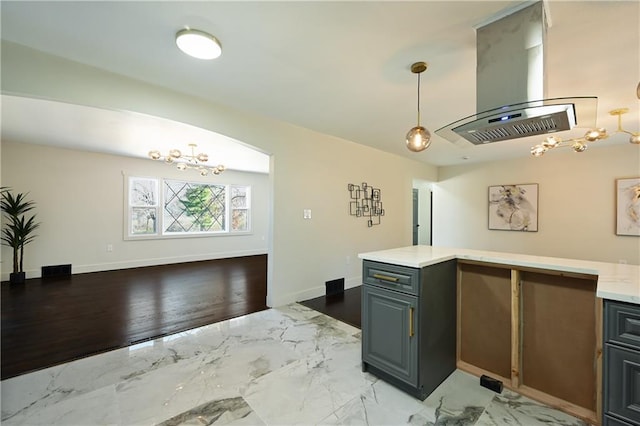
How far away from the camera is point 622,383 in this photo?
120 centimetres

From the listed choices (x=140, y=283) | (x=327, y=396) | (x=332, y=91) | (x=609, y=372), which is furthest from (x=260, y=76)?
(x=140, y=283)

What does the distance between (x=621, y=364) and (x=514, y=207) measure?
5.11 metres

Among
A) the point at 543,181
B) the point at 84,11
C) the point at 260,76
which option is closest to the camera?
the point at 84,11

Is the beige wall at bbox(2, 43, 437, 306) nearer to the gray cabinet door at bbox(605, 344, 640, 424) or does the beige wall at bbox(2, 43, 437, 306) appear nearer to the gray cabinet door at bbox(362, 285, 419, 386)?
the gray cabinet door at bbox(362, 285, 419, 386)

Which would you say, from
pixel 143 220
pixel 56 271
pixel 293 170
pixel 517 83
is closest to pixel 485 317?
pixel 517 83

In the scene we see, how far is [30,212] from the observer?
15.7 ft

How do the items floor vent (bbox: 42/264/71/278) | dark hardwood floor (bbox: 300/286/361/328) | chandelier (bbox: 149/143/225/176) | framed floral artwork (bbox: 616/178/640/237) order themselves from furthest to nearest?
floor vent (bbox: 42/264/71/278)
chandelier (bbox: 149/143/225/176)
framed floral artwork (bbox: 616/178/640/237)
dark hardwood floor (bbox: 300/286/361/328)

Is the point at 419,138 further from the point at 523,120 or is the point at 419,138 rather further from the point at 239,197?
the point at 239,197

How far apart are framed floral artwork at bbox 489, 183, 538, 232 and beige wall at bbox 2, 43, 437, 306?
1.88 m

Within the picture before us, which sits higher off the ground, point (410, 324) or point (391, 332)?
point (410, 324)

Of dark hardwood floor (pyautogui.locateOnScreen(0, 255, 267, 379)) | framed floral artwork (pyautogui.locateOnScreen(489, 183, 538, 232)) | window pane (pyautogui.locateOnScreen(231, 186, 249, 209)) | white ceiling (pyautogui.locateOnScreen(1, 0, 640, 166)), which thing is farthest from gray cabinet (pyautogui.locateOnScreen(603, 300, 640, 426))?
window pane (pyautogui.locateOnScreen(231, 186, 249, 209))

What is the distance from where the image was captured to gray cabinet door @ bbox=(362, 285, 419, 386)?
1.78 m

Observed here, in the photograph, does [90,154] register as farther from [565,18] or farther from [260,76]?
[565,18]

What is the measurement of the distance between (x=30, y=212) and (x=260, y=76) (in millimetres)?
5359
